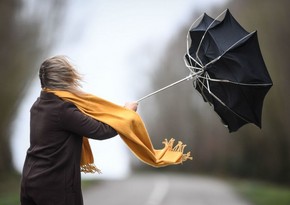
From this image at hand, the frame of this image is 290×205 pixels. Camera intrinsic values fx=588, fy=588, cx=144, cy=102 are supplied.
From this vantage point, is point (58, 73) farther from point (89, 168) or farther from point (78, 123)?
point (89, 168)

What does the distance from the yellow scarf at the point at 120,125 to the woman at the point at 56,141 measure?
8 cm

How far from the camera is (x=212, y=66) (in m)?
4.90

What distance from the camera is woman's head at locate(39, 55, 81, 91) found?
3959mm

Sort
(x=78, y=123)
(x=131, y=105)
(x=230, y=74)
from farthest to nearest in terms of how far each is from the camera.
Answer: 1. (x=230, y=74)
2. (x=131, y=105)
3. (x=78, y=123)

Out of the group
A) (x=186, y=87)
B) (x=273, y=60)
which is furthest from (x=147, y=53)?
(x=273, y=60)

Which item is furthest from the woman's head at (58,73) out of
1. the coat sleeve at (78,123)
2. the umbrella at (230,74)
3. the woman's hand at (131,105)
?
the umbrella at (230,74)

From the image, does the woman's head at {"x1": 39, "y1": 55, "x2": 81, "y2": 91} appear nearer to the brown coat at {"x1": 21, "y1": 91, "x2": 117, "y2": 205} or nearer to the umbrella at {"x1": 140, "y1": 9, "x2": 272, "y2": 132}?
the brown coat at {"x1": 21, "y1": 91, "x2": 117, "y2": 205}

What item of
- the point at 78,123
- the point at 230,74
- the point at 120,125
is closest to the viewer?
the point at 78,123

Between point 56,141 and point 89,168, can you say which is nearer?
point 56,141

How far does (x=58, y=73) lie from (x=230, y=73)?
1.58m

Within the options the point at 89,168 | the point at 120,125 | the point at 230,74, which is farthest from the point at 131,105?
the point at 230,74

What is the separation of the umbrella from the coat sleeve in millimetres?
1080

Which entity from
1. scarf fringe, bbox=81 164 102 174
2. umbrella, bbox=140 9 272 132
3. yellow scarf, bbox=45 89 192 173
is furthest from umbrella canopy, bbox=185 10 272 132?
scarf fringe, bbox=81 164 102 174

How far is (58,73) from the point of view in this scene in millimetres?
3982
